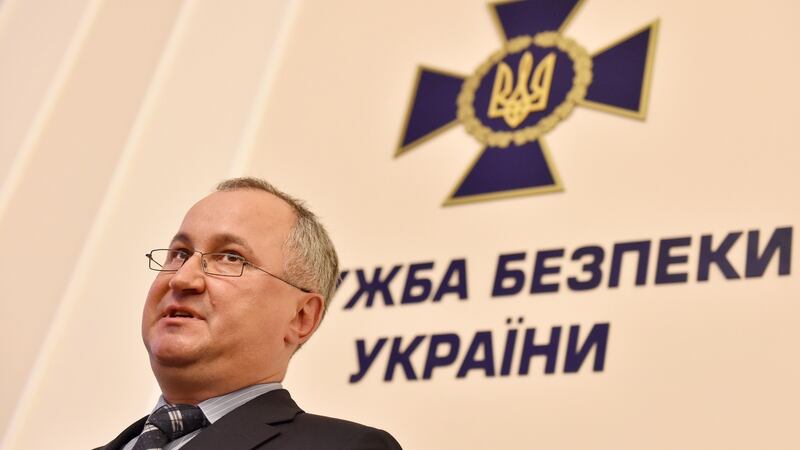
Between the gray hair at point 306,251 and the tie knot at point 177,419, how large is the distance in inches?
12.6

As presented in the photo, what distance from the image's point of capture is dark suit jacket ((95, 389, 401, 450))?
1.64 metres

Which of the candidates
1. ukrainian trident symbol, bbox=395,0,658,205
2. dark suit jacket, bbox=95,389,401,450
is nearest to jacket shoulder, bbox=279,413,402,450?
dark suit jacket, bbox=95,389,401,450

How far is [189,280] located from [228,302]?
81 millimetres

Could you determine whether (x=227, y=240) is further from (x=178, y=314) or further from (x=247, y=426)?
(x=247, y=426)

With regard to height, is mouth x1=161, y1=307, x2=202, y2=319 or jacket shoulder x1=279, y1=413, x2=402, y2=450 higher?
mouth x1=161, y1=307, x2=202, y2=319

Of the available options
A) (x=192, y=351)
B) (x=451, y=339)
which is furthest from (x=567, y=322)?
(x=192, y=351)

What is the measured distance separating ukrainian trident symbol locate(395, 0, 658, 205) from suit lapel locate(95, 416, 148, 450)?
5.60 feet

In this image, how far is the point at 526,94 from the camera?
Result: 11.5ft

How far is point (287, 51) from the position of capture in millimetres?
4211

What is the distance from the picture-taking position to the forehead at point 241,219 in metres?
1.93

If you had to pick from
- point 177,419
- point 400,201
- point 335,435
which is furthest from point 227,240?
point 400,201

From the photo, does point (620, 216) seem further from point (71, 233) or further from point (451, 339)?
point (71, 233)

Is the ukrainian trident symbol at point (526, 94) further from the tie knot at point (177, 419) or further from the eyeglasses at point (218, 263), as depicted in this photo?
the tie knot at point (177, 419)

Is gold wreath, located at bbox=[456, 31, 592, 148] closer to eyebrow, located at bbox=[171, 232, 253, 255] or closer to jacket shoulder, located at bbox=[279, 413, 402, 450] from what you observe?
eyebrow, located at bbox=[171, 232, 253, 255]
